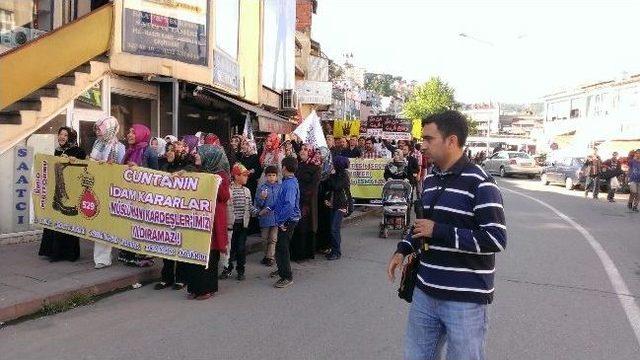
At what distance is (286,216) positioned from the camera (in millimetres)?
7367

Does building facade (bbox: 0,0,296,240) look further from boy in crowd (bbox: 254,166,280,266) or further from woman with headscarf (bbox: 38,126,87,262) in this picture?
boy in crowd (bbox: 254,166,280,266)

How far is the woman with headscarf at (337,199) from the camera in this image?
914cm

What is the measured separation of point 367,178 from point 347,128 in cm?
708

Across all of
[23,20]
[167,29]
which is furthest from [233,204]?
[23,20]

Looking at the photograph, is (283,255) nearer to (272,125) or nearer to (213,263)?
(213,263)

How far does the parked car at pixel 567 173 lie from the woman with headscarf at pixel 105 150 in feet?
73.9

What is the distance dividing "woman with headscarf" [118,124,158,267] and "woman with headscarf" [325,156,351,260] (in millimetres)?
2769

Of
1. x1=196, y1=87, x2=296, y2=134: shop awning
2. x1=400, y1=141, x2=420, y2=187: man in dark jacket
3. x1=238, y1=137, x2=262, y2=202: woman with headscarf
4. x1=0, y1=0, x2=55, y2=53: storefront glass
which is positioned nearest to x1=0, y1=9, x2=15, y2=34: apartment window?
x1=0, y1=0, x2=55, y2=53: storefront glass

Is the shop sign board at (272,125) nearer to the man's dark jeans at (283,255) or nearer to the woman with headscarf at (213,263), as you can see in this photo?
the man's dark jeans at (283,255)

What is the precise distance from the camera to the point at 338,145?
48.3 ft

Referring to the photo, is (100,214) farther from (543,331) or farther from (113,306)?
(543,331)

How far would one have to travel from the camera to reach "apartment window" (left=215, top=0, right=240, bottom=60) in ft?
47.2

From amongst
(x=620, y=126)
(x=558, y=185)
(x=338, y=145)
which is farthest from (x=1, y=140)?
(x=620, y=126)

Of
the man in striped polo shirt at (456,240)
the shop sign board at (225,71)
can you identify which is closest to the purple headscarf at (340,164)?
the shop sign board at (225,71)
